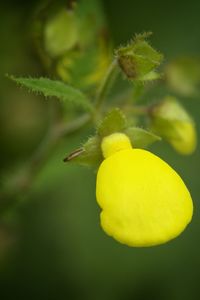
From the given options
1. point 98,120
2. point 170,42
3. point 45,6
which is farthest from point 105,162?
point 170,42

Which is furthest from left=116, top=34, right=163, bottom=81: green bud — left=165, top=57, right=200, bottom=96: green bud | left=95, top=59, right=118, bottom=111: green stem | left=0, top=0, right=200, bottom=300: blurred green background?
left=0, top=0, right=200, bottom=300: blurred green background

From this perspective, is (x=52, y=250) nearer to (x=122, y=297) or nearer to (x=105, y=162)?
(x=122, y=297)

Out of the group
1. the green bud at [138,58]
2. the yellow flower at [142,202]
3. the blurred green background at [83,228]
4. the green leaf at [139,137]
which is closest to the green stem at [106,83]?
the green bud at [138,58]

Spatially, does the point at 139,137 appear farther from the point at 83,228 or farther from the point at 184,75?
the point at 83,228

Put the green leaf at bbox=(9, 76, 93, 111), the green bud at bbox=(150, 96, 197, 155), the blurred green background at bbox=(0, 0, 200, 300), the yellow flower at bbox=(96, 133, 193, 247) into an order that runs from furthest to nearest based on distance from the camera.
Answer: the blurred green background at bbox=(0, 0, 200, 300)
the green bud at bbox=(150, 96, 197, 155)
the green leaf at bbox=(9, 76, 93, 111)
the yellow flower at bbox=(96, 133, 193, 247)

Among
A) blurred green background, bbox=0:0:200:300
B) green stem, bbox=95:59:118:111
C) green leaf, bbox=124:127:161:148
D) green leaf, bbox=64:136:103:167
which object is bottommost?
blurred green background, bbox=0:0:200:300

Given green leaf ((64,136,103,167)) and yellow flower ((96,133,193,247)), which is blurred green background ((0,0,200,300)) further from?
yellow flower ((96,133,193,247))
